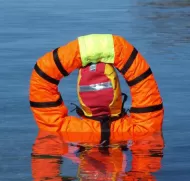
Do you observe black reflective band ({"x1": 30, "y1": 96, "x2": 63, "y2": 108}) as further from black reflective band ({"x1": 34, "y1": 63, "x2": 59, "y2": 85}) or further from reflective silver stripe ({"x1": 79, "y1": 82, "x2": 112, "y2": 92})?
reflective silver stripe ({"x1": 79, "y1": 82, "x2": 112, "y2": 92})

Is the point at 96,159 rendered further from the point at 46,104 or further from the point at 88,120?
the point at 46,104

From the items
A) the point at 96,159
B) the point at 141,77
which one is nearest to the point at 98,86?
the point at 141,77

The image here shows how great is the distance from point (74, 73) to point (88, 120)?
3285mm

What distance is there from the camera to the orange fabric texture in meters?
7.66

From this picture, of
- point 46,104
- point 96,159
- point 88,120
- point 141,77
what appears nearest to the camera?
point 96,159

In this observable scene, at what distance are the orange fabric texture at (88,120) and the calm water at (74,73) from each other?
205 millimetres

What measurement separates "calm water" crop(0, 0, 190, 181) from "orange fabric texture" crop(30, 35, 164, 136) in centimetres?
21

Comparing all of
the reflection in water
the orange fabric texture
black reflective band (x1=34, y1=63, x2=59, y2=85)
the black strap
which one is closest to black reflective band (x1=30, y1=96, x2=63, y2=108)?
the orange fabric texture

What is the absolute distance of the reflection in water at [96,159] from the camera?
6.98 m

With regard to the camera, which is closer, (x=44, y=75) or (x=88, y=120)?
(x=44, y=75)

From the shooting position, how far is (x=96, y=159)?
24.4ft

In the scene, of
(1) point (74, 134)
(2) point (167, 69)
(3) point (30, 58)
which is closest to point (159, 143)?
(1) point (74, 134)

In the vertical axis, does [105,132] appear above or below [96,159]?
above

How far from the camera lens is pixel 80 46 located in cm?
762
